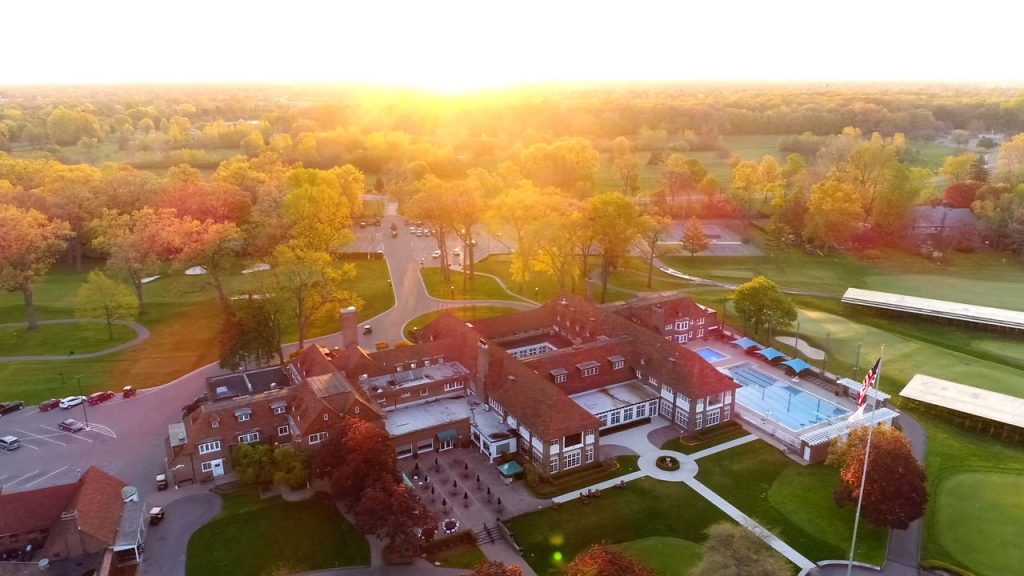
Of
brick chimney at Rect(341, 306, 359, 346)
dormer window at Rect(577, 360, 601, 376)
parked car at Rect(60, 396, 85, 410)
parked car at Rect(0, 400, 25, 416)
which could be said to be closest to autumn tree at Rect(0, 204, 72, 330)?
parked car at Rect(0, 400, 25, 416)

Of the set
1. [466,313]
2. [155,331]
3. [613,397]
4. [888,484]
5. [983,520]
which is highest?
[888,484]

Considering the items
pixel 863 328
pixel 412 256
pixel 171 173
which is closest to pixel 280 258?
pixel 412 256

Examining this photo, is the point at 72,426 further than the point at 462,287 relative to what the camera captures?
No

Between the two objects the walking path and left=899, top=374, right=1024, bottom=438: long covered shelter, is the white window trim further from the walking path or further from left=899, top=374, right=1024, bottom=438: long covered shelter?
left=899, top=374, right=1024, bottom=438: long covered shelter

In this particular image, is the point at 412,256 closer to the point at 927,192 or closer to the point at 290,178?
the point at 290,178

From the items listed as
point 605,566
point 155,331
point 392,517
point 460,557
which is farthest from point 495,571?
point 155,331

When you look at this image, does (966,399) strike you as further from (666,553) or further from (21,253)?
(21,253)

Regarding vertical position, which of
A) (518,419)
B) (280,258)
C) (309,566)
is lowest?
(309,566)

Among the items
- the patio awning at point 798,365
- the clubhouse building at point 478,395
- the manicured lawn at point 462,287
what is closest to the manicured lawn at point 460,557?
the clubhouse building at point 478,395
